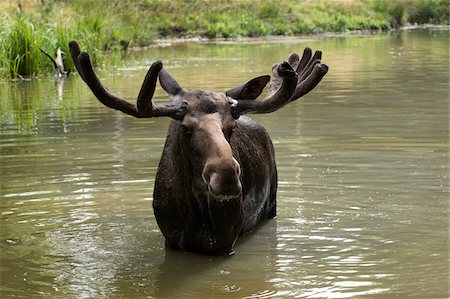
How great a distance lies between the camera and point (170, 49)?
37.9 m

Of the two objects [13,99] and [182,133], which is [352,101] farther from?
[182,133]

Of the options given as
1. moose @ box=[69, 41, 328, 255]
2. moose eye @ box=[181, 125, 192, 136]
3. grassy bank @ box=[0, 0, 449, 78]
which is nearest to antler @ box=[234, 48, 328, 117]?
moose @ box=[69, 41, 328, 255]

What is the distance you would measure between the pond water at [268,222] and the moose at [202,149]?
0.89 feet

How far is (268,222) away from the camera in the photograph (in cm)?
836

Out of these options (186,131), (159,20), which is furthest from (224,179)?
(159,20)

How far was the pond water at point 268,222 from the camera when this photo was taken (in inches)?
259

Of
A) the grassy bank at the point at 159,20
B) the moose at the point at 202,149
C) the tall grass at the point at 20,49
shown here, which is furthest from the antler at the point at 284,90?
the grassy bank at the point at 159,20

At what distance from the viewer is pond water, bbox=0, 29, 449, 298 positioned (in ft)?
21.6

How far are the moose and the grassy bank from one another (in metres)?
15.0

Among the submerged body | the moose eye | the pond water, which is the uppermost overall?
the moose eye

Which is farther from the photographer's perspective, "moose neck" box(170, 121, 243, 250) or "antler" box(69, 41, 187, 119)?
"moose neck" box(170, 121, 243, 250)

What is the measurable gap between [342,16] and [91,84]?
5172cm

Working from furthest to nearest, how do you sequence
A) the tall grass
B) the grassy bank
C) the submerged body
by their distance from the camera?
1. the grassy bank
2. the tall grass
3. the submerged body

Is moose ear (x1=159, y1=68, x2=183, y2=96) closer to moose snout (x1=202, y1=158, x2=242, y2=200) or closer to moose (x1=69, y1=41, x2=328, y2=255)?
moose (x1=69, y1=41, x2=328, y2=255)
